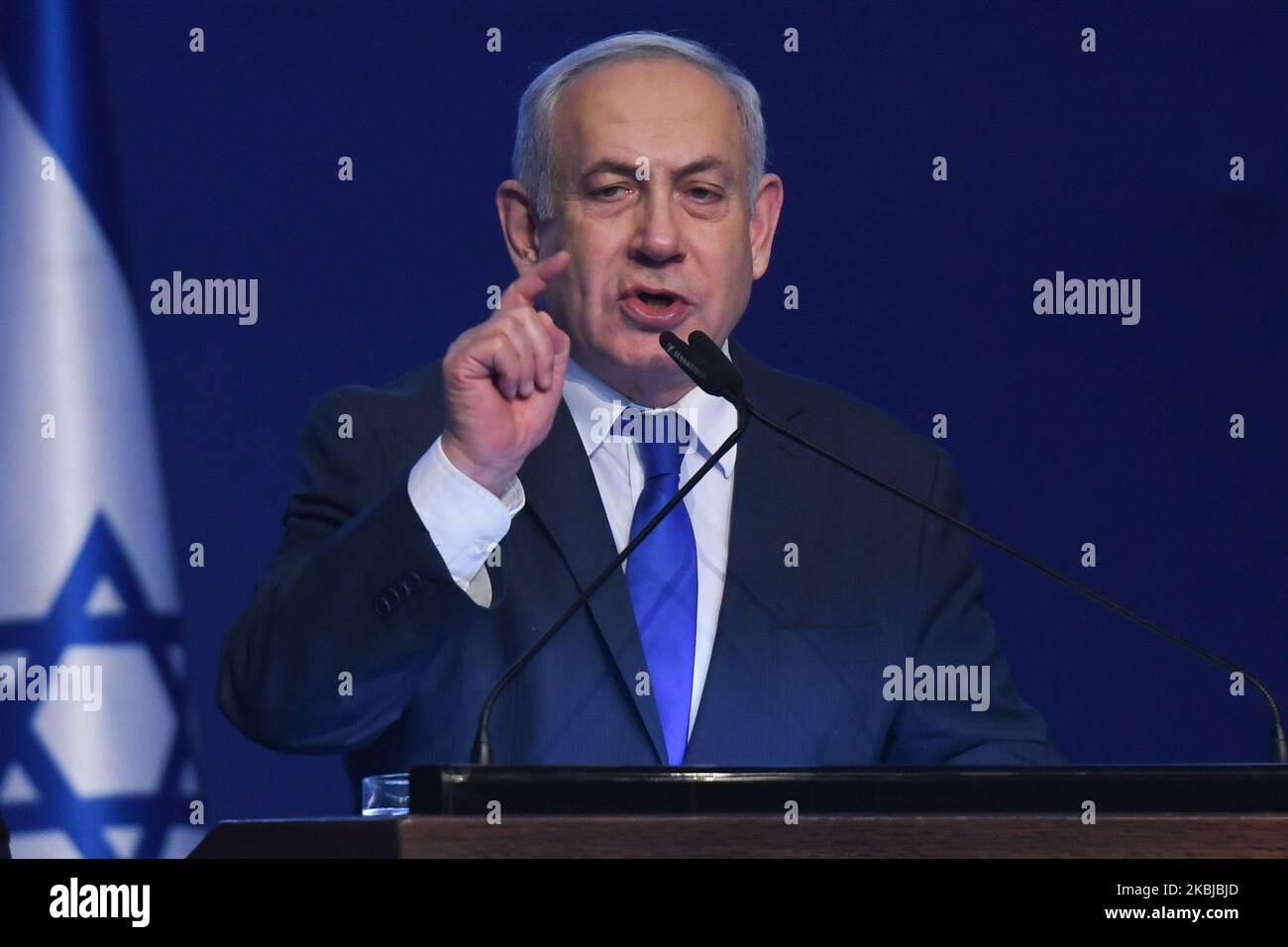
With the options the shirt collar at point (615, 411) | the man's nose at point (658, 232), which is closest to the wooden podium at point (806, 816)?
the shirt collar at point (615, 411)

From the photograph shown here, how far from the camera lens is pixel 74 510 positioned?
268 centimetres

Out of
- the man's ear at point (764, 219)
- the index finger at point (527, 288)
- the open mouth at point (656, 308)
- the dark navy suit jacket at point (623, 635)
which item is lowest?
the dark navy suit jacket at point (623, 635)

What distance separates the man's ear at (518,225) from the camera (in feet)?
7.96

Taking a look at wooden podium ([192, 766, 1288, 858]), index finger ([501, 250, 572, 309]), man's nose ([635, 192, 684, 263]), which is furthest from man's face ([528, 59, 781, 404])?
wooden podium ([192, 766, 1288, 858])

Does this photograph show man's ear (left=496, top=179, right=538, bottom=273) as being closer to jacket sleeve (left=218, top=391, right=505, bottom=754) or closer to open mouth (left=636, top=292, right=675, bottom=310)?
open mouth (left=636, top=292, right=675, bottom=310)

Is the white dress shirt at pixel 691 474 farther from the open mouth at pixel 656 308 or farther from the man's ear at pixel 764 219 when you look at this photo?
the man's ear at pixel 764 219

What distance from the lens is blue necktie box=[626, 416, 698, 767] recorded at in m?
2.08

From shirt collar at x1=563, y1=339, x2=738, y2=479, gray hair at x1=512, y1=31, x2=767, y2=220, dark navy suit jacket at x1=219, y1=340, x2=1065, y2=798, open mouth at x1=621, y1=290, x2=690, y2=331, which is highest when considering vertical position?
gray hair at x1=512, y1=31, x2=767, y2=220

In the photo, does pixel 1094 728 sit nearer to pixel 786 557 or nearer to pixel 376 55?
pixel 786 557

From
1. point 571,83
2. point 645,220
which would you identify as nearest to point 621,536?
point 645,220

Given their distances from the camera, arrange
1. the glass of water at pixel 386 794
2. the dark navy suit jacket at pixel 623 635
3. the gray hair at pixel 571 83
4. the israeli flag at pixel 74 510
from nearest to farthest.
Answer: the glass of water at pixel 386 794, the dark navy suit jacket at pixel 623 635, the gray hair at pixel 571 83, the israeli flag at pixel 74 510

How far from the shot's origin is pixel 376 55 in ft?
9.36

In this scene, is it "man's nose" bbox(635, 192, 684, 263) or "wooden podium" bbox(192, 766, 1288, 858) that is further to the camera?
"man's nose" bbox(635, 192, 684, 263)
